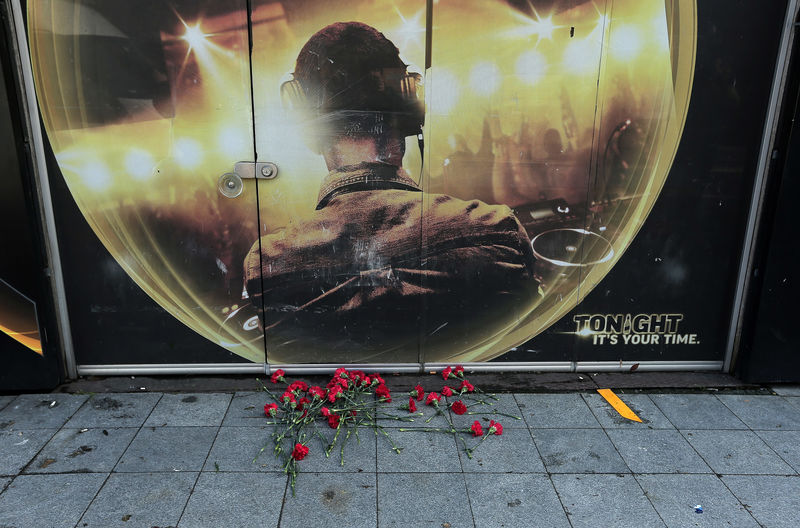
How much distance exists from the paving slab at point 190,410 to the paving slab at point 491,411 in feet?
4.82

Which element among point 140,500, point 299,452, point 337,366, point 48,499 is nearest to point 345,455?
point 299,452

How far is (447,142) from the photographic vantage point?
127 inches

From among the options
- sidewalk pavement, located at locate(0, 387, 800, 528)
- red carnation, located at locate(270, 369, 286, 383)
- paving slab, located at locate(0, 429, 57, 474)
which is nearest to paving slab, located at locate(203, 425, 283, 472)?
sidewalk pavement, located at locate(0, 387, 800, 528)

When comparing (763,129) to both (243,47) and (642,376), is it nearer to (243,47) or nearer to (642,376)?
(642,376)

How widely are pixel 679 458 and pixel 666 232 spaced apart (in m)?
1.47

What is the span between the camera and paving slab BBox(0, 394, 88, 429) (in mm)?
3021

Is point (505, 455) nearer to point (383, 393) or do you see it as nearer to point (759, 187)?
point (383, 393)

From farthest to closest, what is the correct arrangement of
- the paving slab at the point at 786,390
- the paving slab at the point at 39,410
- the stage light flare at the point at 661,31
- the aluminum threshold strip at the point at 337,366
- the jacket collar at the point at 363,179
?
the aluminum threshold strip at the point at 337,366 → the paving slab at the point at 786,390 → the jacket collar at the point at 363,179 → the stage light flare at the point at 661,31 → the paving slab at the point at 39,410

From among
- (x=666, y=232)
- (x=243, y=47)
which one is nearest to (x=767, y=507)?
(x=666, y=232)

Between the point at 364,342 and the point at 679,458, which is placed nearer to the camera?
the point at 679,458

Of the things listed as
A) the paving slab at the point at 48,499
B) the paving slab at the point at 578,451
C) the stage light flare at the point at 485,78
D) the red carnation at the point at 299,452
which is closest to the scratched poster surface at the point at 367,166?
the stage light flare at the point at 485,78

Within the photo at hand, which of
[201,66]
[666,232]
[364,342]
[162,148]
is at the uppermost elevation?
[201,66]

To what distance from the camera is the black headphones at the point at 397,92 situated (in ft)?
10.2

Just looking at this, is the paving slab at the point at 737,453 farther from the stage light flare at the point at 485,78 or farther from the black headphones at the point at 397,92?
the black headphones at the point at 397,92
